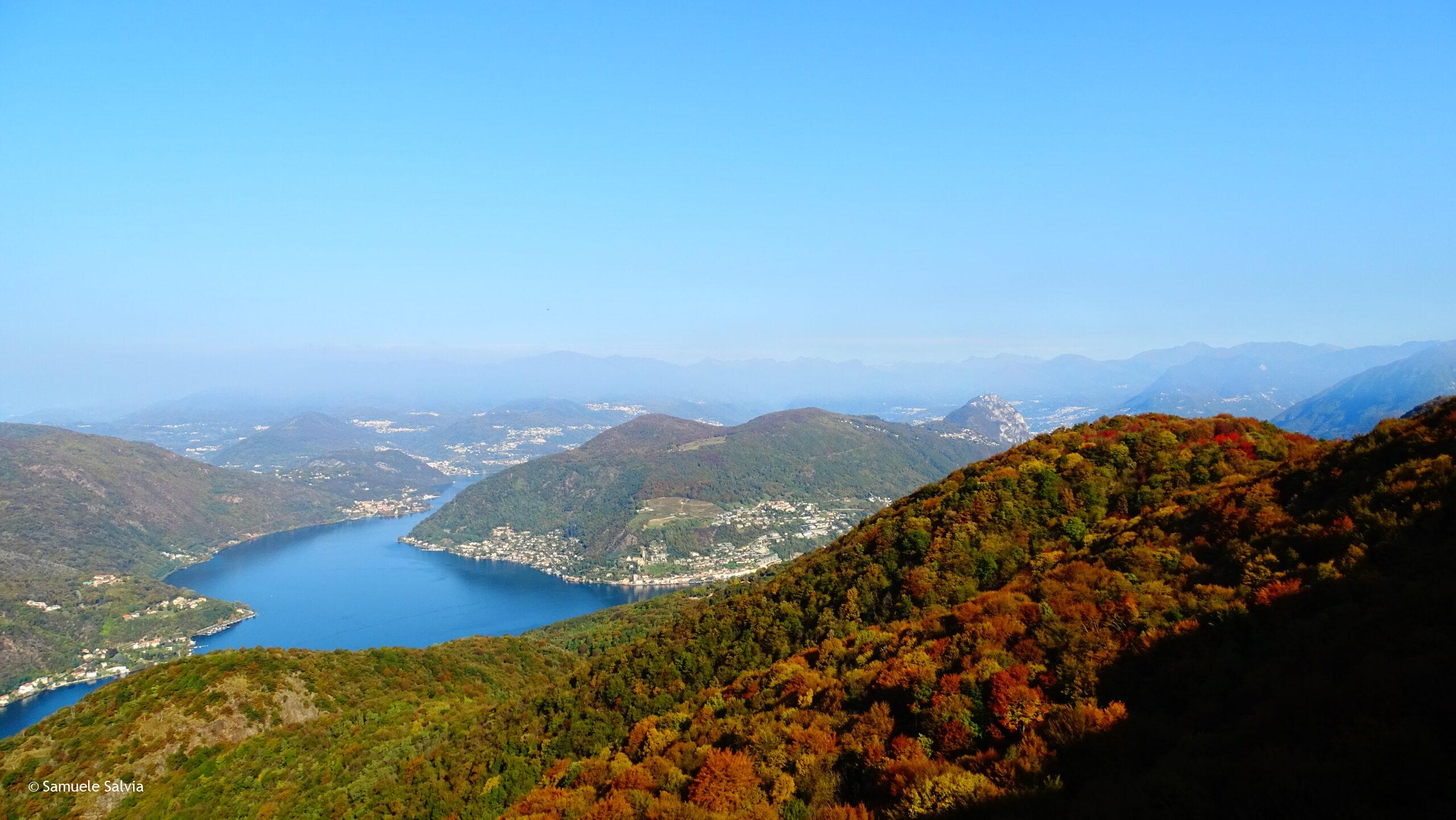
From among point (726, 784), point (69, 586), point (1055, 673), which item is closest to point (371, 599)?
point (69, 586)

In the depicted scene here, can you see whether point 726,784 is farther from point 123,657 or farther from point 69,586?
point 69,586

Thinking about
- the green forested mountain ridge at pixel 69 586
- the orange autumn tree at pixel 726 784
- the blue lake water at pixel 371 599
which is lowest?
the blue lake water at pixel 371 599

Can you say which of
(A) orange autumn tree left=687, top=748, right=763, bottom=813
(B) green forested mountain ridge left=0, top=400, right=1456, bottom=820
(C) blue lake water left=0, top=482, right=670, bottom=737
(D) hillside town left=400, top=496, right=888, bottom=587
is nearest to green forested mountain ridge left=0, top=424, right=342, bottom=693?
(C) blue lake water left=0, top=482, right=670, bottom=737

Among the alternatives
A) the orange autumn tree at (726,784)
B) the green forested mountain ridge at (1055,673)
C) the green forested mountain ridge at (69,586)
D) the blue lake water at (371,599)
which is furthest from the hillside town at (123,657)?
the orange autumn tree at (726,784)

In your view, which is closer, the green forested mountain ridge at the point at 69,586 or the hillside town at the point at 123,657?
the hillside town at the point at 123,657

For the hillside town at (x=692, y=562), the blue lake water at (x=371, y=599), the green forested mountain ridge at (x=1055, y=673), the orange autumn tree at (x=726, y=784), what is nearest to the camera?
the green forested mountain ridge at (x=1055, y=673)

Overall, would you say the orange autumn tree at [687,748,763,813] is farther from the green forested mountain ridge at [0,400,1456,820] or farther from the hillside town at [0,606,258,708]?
the hillside town at [0,606,258,708]

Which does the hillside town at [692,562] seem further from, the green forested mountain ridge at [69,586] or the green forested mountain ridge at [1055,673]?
the green forested mountain ridge at [1055,673]
